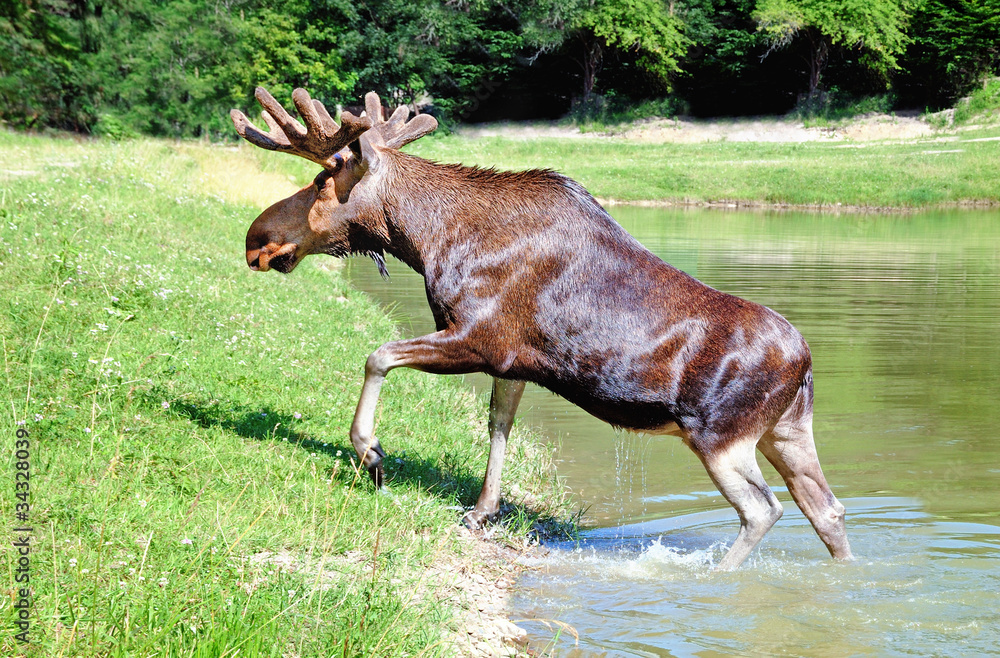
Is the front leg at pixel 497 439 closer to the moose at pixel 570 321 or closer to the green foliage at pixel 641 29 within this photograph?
the moose at pixel 570 321

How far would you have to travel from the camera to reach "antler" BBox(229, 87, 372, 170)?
235 inches

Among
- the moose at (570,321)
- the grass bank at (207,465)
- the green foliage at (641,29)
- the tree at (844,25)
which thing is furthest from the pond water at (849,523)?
the green foliage at (641,29)

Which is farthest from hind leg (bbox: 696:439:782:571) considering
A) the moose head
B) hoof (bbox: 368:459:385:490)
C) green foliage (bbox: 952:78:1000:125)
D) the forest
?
green foliage (bbox: 952:78:1000:125)

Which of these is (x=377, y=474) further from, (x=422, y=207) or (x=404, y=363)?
(x=422, y=207)

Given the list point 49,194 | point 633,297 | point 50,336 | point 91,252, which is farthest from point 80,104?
point 633,297

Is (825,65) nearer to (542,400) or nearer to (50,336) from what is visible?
(542,400)

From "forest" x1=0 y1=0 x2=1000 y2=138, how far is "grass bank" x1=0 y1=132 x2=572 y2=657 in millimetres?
28752

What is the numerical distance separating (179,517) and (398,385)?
12.9 ft

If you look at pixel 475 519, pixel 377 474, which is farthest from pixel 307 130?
pixel 475 519

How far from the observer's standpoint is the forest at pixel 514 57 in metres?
41.7

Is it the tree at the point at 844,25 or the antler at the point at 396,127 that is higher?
the tree at the point at 844,25

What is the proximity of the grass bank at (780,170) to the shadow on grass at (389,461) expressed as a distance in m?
28.4

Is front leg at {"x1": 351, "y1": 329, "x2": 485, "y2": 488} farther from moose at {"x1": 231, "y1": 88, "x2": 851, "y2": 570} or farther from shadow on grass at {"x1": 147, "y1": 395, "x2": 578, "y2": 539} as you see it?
shadow on grass at {"x1": 147, "y1": 395, "x2": 578, "y2": 539}

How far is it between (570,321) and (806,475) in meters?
1.74
